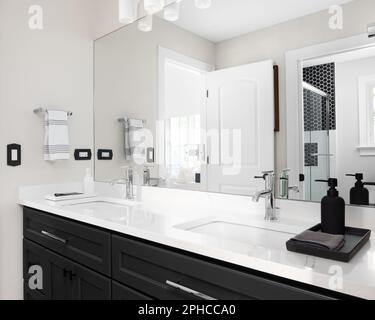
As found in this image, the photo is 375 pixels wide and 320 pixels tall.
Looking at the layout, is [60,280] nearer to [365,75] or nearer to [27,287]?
[27,287]

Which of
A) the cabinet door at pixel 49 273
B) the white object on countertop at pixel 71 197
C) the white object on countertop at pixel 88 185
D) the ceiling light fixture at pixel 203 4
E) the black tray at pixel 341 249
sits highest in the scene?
the ceiling light fixture at pixel 203 4

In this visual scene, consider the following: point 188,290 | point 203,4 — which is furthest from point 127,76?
point 188,290

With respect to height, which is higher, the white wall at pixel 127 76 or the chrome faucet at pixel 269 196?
the white wall at pixel 127 76

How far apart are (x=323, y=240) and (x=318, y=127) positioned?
51 centimetres


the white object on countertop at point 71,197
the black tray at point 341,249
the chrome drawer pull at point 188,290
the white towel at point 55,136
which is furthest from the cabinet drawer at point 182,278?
the white towel at point 55,136

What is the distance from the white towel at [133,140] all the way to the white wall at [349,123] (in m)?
1.14

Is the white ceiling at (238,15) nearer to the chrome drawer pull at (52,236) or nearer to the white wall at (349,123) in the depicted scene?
the white wall at (349,123)

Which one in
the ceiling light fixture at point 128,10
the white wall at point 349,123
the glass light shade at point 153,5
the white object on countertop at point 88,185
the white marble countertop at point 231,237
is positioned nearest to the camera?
the white marble countertop at point 231,237

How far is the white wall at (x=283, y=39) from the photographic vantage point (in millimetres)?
1154

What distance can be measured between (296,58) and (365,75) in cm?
28

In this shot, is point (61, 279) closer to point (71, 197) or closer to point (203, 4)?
point (71, 197)

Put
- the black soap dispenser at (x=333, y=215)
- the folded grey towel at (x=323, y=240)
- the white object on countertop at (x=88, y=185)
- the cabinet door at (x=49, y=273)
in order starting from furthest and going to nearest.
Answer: the white object on countertop at (x=88, y=185) < the cabinet door at (x=49, y=273) < the black soap dispenser at (x=333, y=215) < the folded grey towel at (x=323, y=240)

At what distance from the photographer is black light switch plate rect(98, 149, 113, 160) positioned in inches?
85.3
